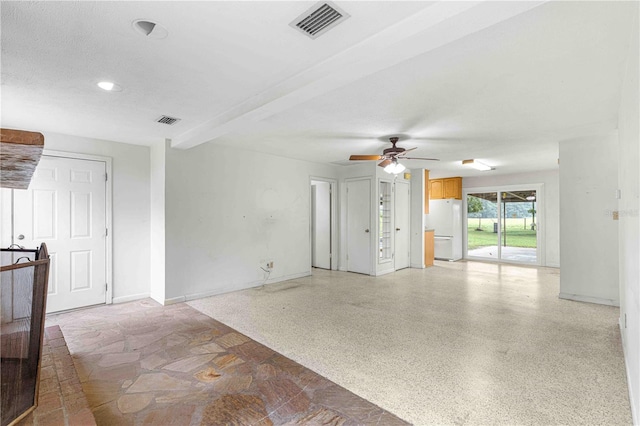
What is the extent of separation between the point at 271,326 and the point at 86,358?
67.3 inches

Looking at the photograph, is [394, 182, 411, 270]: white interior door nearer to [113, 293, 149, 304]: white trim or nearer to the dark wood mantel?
[113, 293, 149, 304]: white trim

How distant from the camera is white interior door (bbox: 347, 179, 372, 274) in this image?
21.2ft

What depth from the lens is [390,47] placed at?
1.80 m

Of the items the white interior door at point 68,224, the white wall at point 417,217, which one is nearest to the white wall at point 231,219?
the white interior door at point 68,224

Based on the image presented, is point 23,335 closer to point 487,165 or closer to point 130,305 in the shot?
point 130,305

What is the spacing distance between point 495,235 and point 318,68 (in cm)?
797

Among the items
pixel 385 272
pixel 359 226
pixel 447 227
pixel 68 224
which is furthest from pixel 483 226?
pixel 68 224

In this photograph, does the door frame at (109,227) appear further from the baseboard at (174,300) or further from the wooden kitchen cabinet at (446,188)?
the wooden kitchen cabinet at (446,188)

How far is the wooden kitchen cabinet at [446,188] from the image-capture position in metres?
8.59

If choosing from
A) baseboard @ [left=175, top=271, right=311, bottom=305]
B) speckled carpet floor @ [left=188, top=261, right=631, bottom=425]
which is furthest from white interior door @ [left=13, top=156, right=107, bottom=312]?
speckled carpet floor @ [left=188, top=261, right=631, bottom=425]

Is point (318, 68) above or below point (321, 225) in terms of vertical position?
above

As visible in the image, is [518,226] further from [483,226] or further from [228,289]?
[228,289]

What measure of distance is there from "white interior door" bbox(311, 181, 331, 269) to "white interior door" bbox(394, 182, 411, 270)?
1.51 meters

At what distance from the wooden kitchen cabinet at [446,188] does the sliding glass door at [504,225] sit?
48 cm
